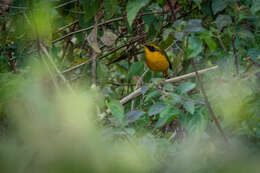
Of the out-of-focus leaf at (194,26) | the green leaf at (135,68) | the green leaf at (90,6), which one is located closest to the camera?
the out-of-focus leaf at (194,26)

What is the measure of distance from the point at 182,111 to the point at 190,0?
1.17 metres

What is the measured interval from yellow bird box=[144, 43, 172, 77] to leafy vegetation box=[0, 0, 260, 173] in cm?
49

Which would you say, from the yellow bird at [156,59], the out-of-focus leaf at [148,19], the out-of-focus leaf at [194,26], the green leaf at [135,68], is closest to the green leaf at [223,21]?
the out-of-focus leaf at [194,26]

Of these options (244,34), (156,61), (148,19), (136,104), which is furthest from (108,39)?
(156,61)

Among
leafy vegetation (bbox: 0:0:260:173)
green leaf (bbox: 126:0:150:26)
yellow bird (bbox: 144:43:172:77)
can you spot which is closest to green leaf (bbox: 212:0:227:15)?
leafy vegetation (bbox: 0:0:260:173)

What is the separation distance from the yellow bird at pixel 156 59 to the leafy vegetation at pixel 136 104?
49 centimetres

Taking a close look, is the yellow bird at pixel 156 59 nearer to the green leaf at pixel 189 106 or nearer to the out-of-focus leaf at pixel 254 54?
the out-of-focus leaf at pixel 254 54

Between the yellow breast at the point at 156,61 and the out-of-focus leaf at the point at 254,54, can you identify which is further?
the yellow breast at the point at 156,61

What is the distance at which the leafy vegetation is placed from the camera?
47cm

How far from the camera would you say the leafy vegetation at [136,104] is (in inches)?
18.6

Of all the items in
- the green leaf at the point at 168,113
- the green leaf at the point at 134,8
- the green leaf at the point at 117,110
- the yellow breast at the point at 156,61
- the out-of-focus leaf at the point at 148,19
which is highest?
the green leaf at the point at 134,8

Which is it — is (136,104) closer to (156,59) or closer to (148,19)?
(148,19)

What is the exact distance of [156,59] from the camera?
392cm

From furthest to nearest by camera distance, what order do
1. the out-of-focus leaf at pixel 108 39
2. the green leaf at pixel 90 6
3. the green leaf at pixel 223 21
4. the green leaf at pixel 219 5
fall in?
1. the out-of-focus leaf at pixel 108 39
2. the green leaf at pixel 90 6
3. the green leaf at pixel 219 5
4. the green leaf at pixel 223 21
